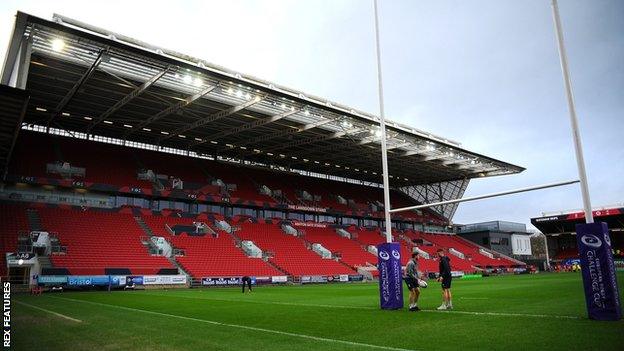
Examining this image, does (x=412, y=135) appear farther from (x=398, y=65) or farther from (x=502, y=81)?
(x=502, y=81)

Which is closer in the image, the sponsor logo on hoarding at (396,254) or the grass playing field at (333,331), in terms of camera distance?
the grass playing field at (333,331)

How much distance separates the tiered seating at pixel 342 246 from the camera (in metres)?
48.5

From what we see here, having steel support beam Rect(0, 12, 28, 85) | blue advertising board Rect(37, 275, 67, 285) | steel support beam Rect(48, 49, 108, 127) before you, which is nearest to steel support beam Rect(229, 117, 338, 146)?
steel support beam Rect(48, 49, 108, 127)

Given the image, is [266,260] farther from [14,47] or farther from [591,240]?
[591,240]

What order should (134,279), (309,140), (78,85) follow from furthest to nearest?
(309,140), (134,279), (78,85)

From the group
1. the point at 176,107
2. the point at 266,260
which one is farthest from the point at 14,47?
the point at 266,260

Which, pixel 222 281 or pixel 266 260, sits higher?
pixel 266 260

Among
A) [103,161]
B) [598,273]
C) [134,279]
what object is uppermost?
[103,161]

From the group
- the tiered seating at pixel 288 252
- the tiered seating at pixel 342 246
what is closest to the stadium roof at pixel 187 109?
the tiered seating at pixel 342 246

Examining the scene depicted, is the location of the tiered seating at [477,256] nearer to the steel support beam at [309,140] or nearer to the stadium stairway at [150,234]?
the steel support beam at [309,140]

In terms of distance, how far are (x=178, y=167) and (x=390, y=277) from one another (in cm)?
3761

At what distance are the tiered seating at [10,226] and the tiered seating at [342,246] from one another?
90.0 ft

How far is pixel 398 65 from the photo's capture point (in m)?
18.4

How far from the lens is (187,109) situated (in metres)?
34.6
